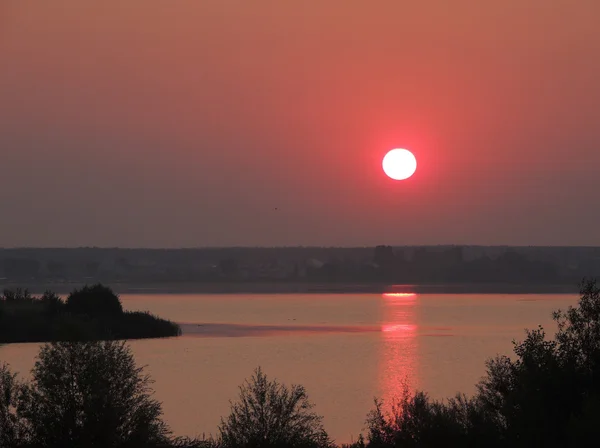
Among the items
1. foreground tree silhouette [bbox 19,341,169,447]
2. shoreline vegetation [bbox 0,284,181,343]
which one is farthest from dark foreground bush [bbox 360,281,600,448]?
shoreline vegetation [bbox 0,284,181,343]

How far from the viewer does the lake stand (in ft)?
201

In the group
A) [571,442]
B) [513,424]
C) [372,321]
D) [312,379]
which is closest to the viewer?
[571,442]

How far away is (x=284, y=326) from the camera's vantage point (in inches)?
4872

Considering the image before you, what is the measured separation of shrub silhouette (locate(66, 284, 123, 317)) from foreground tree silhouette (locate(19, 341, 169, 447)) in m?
62.8

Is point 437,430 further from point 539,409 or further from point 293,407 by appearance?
point 293,407

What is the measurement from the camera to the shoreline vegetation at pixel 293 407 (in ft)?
105

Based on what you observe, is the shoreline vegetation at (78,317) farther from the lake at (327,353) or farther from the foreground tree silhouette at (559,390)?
the foreground tree silhouette at (559,390)

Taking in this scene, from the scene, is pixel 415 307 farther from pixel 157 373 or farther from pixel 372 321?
pixel 157 373

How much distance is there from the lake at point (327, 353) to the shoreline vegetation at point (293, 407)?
35.6ft

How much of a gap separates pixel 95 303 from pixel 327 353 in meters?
24.0

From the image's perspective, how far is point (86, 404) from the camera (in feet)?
117

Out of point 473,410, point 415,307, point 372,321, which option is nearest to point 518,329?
point 372,321

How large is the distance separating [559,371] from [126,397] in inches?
588

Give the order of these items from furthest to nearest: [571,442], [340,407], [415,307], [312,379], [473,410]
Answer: [415,307] → [312,379] → [340,407] → [473,410] → [571,442]
